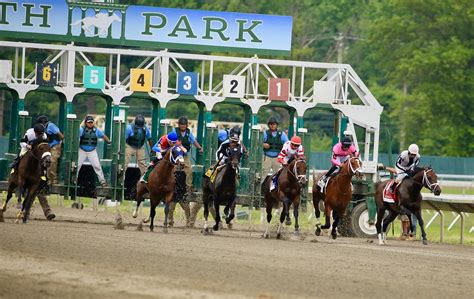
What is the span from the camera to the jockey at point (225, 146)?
25625 millimetres

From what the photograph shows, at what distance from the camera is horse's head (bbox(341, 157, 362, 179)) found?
2617 cm

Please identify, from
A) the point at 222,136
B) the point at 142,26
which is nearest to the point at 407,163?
the point at 222,136

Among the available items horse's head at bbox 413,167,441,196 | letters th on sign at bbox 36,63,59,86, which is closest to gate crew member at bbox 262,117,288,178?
horse's head at bbox 413,167,441,196

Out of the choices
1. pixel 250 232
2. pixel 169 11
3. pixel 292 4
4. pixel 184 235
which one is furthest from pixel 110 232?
pixel 292 4

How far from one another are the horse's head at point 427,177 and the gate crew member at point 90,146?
19.7 feet

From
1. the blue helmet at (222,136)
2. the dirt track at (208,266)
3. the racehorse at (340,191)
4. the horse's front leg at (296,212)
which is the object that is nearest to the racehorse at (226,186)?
the dirt track at (208,266)

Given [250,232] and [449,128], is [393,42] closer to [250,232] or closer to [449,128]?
[449,128]

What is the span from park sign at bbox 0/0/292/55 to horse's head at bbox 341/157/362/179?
4.40 meters

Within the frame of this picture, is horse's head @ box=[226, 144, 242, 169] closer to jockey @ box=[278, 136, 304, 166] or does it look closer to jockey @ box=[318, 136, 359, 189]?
jockey @ box=[278, 136, 304, 166]

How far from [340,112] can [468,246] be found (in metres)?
3.81

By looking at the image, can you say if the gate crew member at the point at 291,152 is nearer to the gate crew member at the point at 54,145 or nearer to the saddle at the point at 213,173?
the saddle at the point at 213,173

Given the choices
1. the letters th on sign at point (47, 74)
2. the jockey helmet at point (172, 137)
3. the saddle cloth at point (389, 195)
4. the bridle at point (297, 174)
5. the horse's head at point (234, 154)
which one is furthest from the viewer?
the letters th on sign at point (47, 74)

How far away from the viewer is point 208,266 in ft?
60.5

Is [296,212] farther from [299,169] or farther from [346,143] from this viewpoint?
[346,143]
